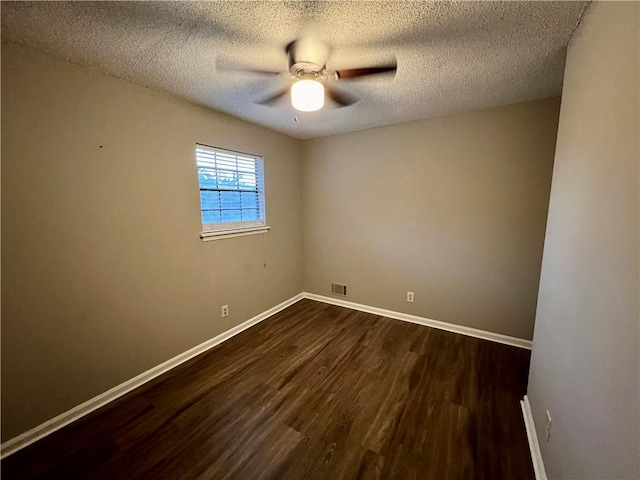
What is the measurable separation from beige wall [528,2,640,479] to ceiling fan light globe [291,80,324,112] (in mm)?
1249

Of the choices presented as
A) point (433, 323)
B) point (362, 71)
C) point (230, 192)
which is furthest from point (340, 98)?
point (433, 323)

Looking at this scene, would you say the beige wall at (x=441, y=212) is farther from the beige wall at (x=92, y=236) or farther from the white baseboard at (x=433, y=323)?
the beige wall at (x=92, y=236)

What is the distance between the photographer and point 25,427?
1546 mm

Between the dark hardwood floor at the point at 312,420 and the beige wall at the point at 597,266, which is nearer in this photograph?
the beige wall at the point at 597,266

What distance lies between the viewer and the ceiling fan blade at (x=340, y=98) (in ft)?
6.45

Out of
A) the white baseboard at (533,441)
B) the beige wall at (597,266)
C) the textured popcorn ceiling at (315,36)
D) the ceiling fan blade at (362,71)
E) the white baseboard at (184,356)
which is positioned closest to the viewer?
the beige wall at (597,266)

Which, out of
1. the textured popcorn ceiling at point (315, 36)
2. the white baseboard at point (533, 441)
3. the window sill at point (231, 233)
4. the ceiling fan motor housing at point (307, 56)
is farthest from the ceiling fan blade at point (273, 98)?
the white baseboard at point (533, 441)

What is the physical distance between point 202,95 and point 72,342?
2054mm

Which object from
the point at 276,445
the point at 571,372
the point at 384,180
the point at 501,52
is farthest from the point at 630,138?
the point at 384,180

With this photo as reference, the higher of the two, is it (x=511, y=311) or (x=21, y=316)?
(x=21, y=316)

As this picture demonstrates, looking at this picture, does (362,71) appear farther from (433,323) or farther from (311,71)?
(433,323)

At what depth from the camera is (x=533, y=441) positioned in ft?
4.96

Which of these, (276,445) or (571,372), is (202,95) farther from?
(571,372)

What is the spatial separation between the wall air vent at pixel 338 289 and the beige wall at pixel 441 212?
0.23 ft
